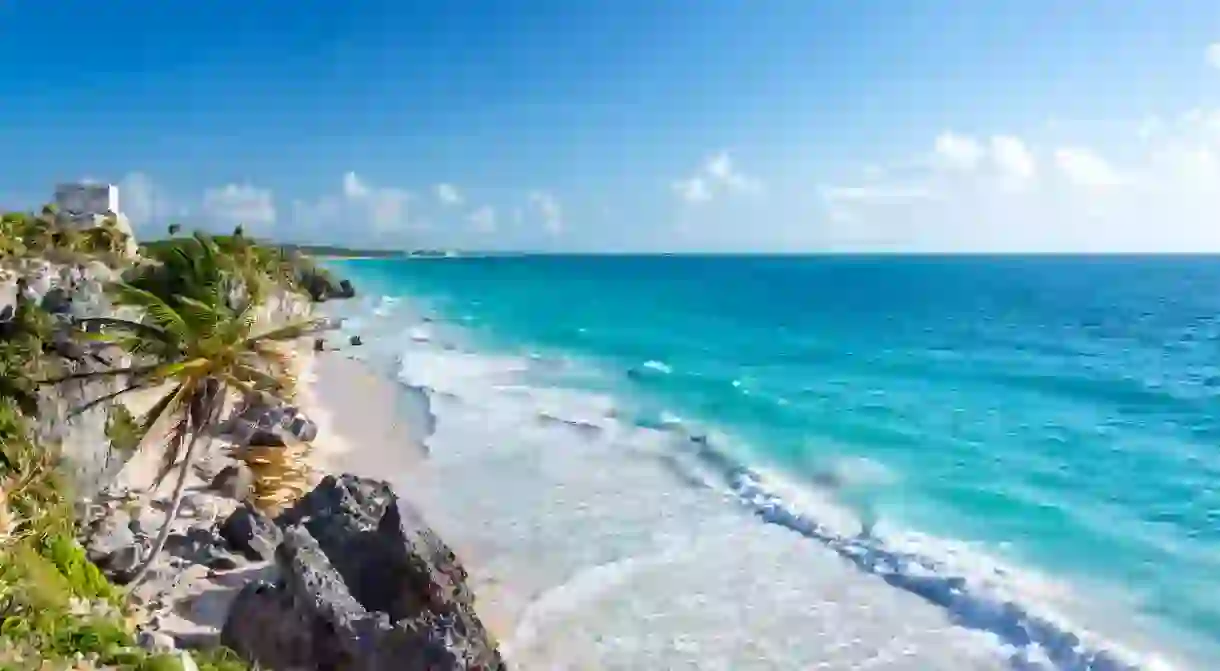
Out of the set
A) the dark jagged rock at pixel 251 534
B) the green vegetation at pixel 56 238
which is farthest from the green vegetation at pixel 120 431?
the green vegetation at pixel 56 238

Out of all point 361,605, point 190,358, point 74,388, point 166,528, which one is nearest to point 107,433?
point 74,388

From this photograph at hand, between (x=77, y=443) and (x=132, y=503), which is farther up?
(x=77, y=443)

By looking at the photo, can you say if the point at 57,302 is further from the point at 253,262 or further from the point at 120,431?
the point at 253,262

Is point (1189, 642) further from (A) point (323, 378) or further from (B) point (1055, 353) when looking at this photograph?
(B) point (1055, 353)

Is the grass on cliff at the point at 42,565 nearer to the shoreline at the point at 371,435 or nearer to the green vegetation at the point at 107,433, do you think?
the green vegetation at the point at 107,433

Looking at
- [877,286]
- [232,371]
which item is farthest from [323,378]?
[877,286]

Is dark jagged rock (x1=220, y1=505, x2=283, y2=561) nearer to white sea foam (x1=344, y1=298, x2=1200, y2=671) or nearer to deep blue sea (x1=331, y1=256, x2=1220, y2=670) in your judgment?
white sea foam (x1=344, y1=298, x2=1200, y2=671)
